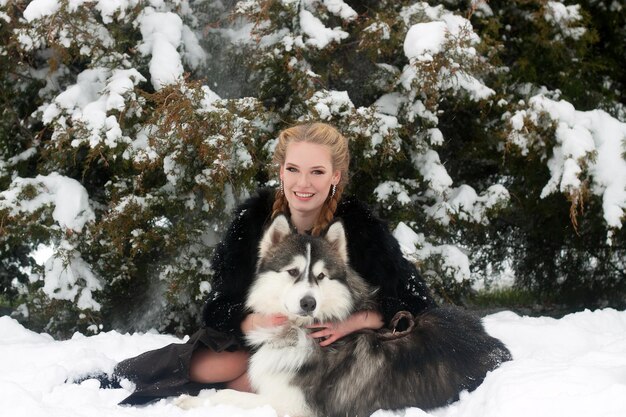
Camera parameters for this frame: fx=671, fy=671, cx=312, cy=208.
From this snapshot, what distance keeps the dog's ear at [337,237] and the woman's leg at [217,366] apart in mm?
834

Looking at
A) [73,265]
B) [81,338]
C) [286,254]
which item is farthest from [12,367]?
[286,254]

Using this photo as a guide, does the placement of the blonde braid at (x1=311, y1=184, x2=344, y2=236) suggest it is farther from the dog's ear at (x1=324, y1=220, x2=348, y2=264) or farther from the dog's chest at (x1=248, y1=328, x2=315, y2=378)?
the dog's chest at (x1=248, y1=328, x2=315, y2=378)

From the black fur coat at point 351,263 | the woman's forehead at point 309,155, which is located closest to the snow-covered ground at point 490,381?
the black fur coat at point 351,263

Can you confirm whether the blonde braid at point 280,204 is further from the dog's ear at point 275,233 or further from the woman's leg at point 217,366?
the woman's leg at point 217,366

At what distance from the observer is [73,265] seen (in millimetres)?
5348

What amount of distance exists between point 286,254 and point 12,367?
2120mm

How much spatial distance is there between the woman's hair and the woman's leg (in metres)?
0.82

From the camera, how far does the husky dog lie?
3148 millimetres

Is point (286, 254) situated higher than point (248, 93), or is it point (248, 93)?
point (286, 254)

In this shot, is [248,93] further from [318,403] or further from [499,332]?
[318,403]

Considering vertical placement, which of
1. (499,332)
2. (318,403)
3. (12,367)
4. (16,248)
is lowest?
(16,248)

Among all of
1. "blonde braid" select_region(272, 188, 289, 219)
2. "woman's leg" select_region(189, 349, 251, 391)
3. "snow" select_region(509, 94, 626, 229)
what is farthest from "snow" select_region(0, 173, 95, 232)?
"snow" select_region(509, 94, 626, 229)

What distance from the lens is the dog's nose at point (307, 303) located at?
3031 mm

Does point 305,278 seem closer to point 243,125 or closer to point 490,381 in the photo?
point 490,381
